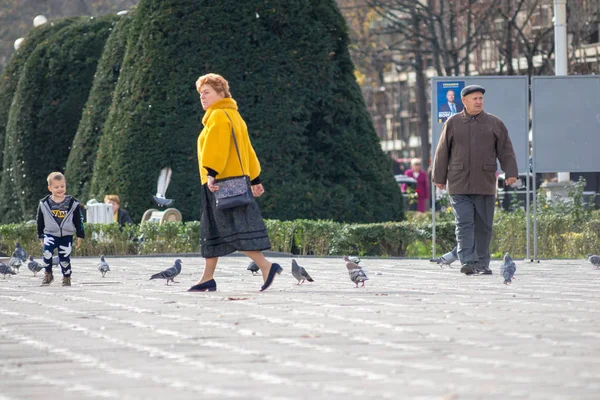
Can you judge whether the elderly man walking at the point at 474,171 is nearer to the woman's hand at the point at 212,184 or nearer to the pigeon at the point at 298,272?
the pigeon at the point at 298,272

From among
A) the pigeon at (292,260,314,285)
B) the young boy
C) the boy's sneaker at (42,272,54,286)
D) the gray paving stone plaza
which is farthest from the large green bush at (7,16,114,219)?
the pigeon at (292,260,314,285)

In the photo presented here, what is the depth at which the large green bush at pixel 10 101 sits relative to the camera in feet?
83.6

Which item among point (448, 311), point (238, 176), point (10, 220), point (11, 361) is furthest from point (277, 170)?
point (11, 361)

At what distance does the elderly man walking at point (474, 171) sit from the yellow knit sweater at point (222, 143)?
111 inches

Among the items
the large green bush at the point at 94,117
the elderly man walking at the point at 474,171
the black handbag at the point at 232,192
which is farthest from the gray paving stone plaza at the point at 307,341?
the large green bush at the point at 94,117

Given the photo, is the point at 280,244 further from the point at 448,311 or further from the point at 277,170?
the point at 448,311

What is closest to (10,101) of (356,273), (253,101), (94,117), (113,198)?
(94,117)

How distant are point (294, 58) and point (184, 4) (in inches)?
71.3

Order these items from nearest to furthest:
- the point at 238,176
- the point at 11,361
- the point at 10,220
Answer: the point at 11,361
the point at 238,176
the point at 10,220

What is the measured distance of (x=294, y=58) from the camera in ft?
66.8

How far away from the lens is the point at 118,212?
19.9 meters

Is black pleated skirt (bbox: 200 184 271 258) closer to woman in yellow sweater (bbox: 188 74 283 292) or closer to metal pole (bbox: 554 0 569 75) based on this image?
woman in yellow sweater (bbox: 188 74 283 292)

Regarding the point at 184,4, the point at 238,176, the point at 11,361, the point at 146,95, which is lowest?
the point at 11,361

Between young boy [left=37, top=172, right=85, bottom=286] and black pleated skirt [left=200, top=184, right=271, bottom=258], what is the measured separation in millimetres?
1988
